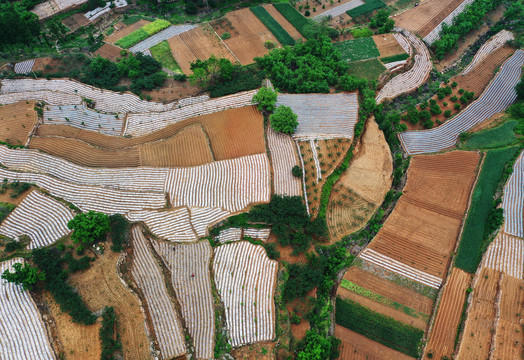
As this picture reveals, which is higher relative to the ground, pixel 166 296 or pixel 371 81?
pixel 371 81

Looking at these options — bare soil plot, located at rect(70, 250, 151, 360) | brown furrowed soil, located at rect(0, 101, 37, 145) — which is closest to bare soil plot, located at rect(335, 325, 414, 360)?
bare soil plot, located at rect(70, 250, 151, 360)

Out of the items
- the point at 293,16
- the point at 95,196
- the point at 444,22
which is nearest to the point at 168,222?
the point at 95,196

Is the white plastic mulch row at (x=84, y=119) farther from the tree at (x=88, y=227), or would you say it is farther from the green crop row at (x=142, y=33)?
the green crop row at (x=142, y=33)

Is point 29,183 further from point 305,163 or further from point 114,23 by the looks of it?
point 114,23

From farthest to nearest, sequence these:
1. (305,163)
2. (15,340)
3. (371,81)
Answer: (371,81)
(305,163)
(15,340)

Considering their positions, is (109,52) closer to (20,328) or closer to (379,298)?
(20,328)

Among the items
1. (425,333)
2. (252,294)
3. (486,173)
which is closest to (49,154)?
(252,294)
